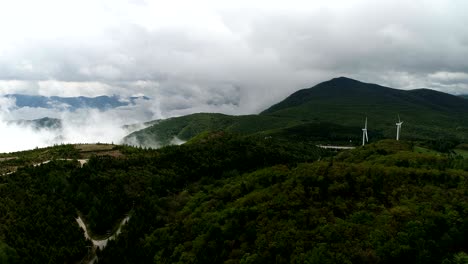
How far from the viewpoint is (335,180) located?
514 ft

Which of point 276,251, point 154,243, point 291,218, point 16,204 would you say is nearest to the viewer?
point 276,251

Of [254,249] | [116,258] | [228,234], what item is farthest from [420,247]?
[116,258]

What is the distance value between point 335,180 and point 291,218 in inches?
1212

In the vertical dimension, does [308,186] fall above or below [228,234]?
above

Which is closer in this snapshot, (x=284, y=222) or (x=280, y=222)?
(x=284, y=222)

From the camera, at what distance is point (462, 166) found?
18950 centimetres

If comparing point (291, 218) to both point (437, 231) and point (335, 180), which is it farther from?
point (437, 231)

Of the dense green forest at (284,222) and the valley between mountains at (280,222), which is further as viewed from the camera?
the valley between mountains at (280,222)

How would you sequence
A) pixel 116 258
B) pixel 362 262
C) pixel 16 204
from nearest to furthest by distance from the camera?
pixel 362 262, pixel 116 258, pixel 16 204

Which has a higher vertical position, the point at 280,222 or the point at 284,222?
the point at 284,222

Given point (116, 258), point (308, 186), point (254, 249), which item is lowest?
point (116, 258)

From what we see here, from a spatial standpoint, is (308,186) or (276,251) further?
(308,186)

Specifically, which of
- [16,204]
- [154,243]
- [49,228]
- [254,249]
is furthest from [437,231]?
[16,204]

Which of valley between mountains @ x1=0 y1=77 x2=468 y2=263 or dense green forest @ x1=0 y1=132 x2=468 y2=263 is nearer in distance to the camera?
dense green forest @ x1=0 y1=132 x2=468 y2=263
